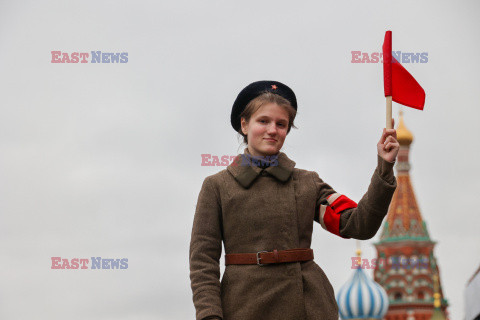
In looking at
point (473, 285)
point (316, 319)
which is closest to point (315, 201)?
point (316, 319)

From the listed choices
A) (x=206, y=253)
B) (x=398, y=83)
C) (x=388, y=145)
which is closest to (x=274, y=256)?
(x=206, y=253)

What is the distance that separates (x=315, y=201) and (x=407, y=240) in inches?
1976

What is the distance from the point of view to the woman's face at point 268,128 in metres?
3.86

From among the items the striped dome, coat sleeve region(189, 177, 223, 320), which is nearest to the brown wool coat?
coat sleeve region(189, 177, 223, 320)

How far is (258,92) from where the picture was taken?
13.0 feet

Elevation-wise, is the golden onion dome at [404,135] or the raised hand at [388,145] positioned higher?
the golden onion dome at [404,135]

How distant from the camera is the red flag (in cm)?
378

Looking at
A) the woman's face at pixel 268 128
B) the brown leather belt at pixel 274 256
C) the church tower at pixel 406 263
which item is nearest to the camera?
the brown leather belt at pixel 274 256

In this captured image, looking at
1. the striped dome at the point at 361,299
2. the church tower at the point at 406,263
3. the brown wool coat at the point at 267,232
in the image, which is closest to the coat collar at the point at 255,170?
the brown wool coat at the point at 267,232

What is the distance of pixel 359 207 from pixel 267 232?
37cm

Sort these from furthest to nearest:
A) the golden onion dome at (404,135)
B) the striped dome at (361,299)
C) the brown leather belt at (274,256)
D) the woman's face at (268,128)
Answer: the golden onion dome at (404,135)
the striped dome at (361,299)
the woman's face at (268,128)
the brown leather belt at (274,256)

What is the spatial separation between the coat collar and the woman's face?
71 mm

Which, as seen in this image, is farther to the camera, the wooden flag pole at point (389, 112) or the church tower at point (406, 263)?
the church tower at point (406, 263)

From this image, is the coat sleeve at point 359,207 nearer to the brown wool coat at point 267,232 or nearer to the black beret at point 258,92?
the brown wool coat at point 267,232
